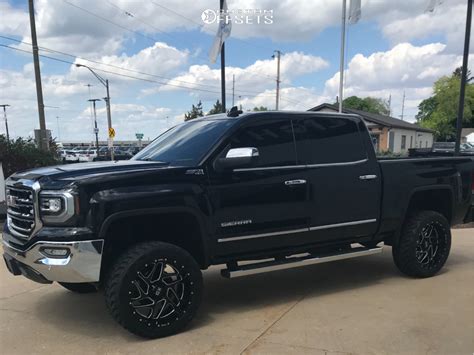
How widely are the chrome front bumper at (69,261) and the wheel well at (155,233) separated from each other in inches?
8.7

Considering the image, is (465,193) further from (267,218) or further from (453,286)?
(267,218)

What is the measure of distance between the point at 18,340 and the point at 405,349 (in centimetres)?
321

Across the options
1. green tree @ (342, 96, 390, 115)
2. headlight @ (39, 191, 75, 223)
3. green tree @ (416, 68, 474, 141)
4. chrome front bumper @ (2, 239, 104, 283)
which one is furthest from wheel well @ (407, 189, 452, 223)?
green tree @ (342, 96, 390, 115)

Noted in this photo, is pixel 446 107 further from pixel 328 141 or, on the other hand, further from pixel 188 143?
pixel 188 143

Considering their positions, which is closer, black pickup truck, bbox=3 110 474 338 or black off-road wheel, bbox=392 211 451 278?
black pickup truck, bbox=3 110 474 338

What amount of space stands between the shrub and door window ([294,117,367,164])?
31.5ft

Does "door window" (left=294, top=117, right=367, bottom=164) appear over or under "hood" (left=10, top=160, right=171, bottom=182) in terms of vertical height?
over

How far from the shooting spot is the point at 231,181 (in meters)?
4.55

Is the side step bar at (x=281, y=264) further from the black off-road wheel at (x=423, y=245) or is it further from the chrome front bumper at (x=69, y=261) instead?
the chrome front bumper at (x=69, y=261)

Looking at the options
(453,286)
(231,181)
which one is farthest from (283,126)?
(453,286)

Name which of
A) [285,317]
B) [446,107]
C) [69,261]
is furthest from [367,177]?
[446,107]

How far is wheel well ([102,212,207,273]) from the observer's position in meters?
4.21

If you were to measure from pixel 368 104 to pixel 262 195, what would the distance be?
10308cm

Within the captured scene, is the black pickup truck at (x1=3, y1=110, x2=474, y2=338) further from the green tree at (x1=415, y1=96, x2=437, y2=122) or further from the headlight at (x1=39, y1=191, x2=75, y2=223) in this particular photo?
the green tree at (x1=415, y1=96, x2=437, y2=122)
